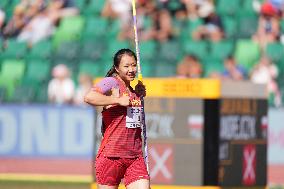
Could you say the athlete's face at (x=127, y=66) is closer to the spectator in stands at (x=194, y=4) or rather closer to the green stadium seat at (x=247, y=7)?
the spectator in stands at (x=194, y=4)

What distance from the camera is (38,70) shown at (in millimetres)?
19438

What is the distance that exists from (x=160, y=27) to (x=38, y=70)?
2878 millimetres

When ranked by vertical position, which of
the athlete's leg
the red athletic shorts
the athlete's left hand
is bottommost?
the athlete's leg

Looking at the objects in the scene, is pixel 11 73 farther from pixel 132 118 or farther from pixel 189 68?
pixel 132 118

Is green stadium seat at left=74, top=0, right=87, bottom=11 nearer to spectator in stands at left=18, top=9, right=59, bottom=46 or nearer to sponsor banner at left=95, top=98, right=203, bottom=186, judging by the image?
spectator in stands at left=18, top=9, right=59, bottom=46

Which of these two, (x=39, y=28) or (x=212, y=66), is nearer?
(x=212, y=66)

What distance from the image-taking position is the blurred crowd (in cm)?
1862

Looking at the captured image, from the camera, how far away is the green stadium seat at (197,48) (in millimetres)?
19141

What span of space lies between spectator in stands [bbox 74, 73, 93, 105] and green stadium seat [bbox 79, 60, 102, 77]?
0.15 metres

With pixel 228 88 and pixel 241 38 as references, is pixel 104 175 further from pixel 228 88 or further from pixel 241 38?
pixel 241 38

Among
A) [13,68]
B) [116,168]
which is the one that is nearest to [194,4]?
[13,68]

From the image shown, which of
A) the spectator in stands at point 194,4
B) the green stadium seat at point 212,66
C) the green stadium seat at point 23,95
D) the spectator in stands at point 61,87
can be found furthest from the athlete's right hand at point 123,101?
the spectator in stands at point 194,4

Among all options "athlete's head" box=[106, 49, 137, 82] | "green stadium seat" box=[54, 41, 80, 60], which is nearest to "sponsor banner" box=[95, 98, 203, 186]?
"athlete's head" box=[106, 49, 137, 82]

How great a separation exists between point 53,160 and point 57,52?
Answer: 2.85 meters
